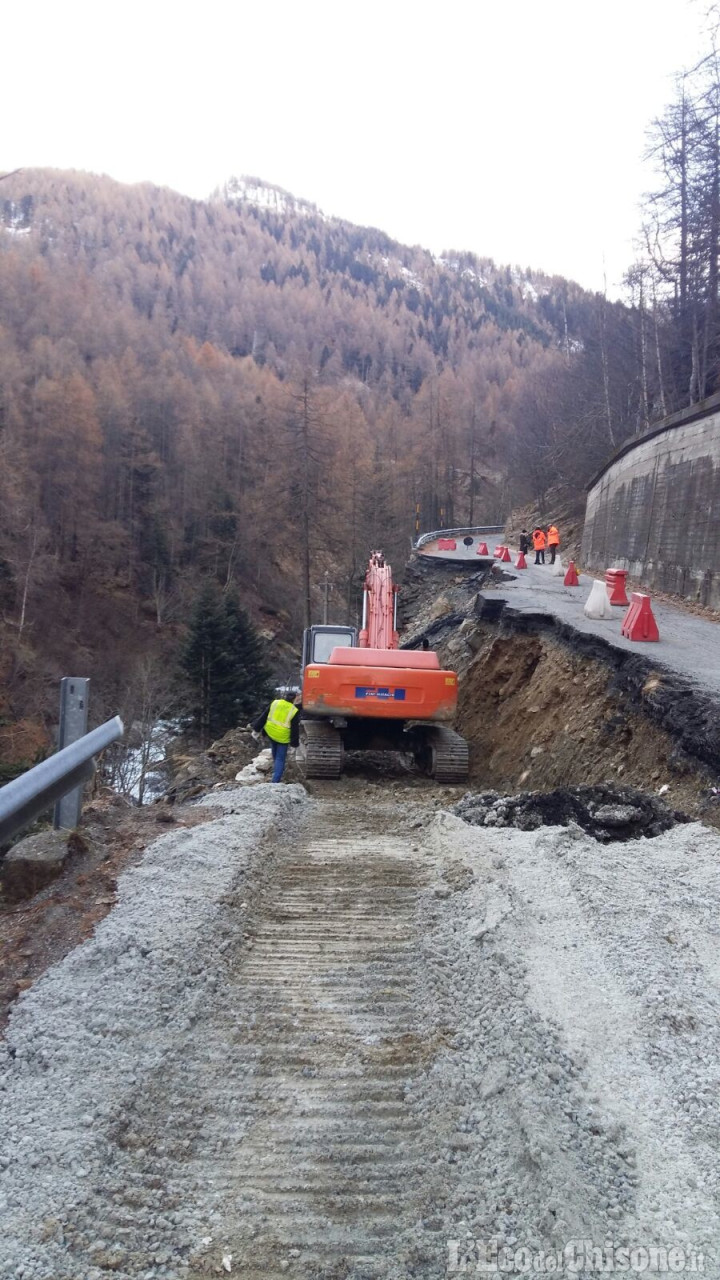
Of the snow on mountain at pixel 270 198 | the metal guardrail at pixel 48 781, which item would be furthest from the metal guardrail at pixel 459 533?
the snow on mountain at pixel 270 198

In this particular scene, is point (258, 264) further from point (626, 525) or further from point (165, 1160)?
point (165, 1160)

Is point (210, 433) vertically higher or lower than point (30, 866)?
higher

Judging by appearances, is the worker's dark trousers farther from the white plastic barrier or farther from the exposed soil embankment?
the white plastic barrier

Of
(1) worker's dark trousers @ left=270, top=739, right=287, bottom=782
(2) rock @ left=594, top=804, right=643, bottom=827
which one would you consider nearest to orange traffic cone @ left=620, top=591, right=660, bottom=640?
(1) worker's dark trousers @ left=270, top=739, right=287, bottom=782

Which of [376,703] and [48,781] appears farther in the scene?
[376,703]

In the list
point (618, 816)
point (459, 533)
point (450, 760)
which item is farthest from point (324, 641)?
point (459, 533)

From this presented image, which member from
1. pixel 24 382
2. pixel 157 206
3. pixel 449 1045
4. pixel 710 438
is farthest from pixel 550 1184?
pixel 157 206

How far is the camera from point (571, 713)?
9.70 meters

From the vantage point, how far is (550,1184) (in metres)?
2.35

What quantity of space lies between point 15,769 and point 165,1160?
14544 mm

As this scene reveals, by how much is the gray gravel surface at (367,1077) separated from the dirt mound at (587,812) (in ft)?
2.28

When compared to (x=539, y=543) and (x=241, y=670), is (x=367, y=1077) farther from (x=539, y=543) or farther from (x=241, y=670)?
(x=241, y=670)

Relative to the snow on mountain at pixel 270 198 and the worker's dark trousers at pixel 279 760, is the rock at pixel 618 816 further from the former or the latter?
the snow on mountain at pixel 270 198

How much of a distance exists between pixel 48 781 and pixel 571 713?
718cm
